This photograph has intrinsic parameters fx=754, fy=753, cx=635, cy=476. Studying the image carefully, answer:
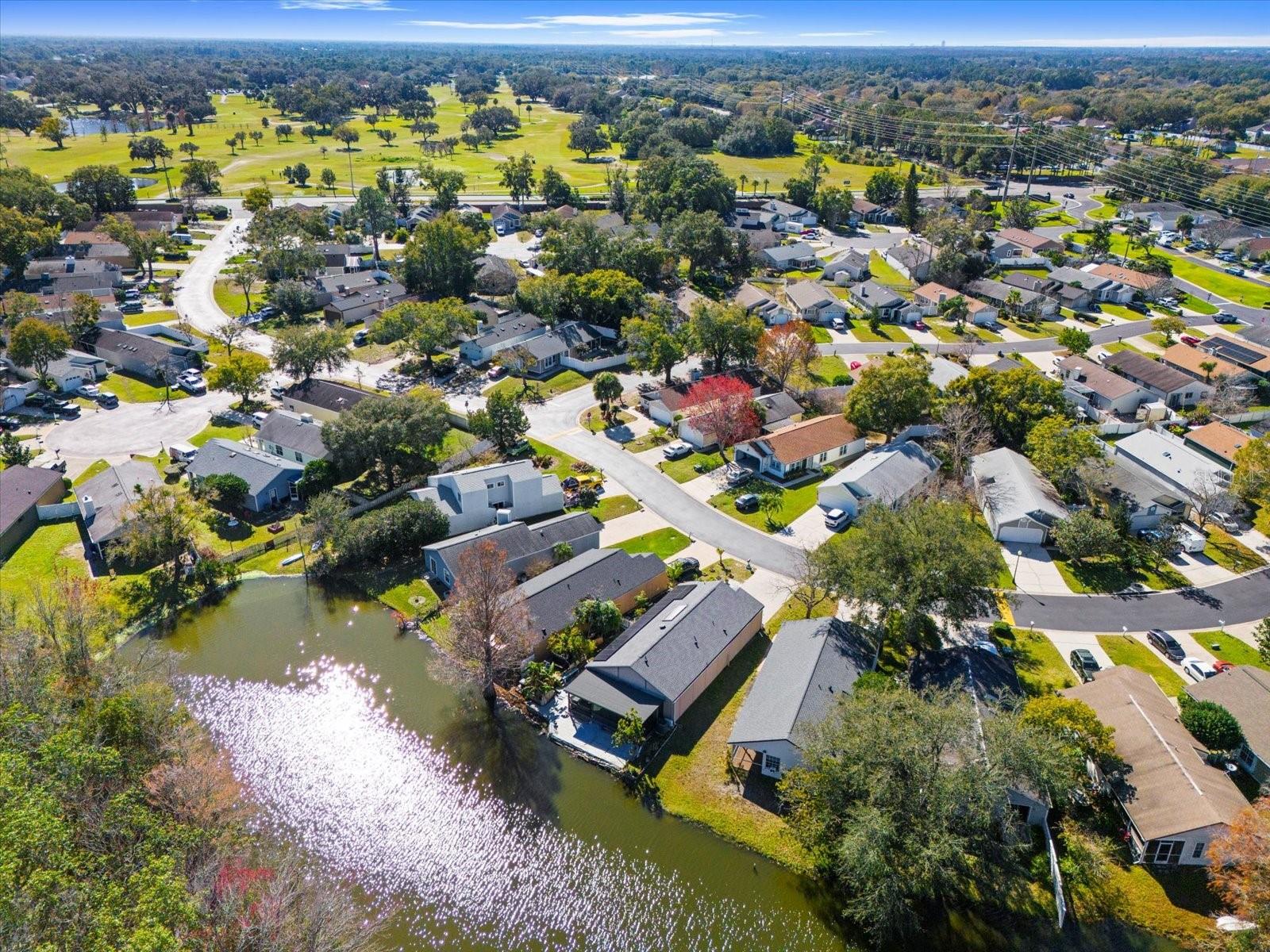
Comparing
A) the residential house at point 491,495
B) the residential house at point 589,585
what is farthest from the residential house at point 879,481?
the residential house at point 491,495

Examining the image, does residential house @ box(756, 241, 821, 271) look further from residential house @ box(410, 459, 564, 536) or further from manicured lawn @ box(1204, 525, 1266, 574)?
manicured lawn @ box(1204, 525, 1266, 574)

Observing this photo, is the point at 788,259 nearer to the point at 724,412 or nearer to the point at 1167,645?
the point at 724,412

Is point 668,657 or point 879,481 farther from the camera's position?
point 879,481

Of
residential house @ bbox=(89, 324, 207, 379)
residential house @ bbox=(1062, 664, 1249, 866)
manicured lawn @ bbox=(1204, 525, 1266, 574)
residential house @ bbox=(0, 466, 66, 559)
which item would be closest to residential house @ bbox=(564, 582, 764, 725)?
residential house @ bbox=(1062, 664, 1249, 866)

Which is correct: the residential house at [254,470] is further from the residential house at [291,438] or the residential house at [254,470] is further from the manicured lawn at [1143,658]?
the manicured lawn at [1143,658]

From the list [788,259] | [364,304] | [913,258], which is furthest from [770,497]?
[913,258]

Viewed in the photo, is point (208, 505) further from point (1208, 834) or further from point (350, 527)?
point (1208, 834)
